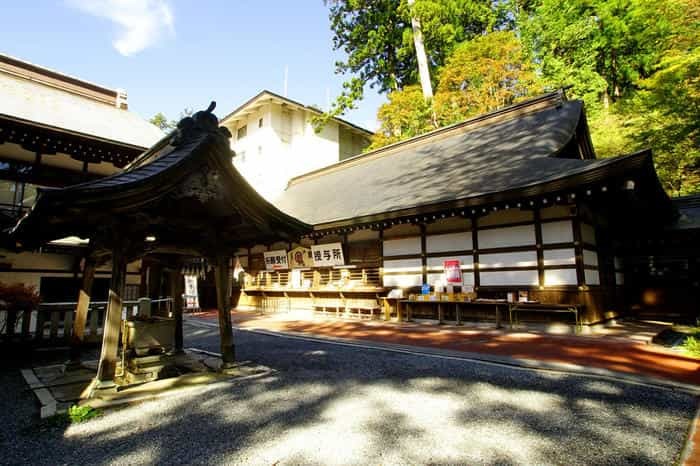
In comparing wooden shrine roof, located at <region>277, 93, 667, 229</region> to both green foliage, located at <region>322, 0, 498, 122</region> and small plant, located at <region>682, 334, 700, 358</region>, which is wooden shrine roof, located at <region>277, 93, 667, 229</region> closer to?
small plant, located at <region>682, 334, 700, 358</region>

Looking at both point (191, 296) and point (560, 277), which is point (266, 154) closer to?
point (191, 296)

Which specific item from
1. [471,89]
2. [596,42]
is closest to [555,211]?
[471,89]

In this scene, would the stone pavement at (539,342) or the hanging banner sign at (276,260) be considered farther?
the hanging banner sign at (276,260)

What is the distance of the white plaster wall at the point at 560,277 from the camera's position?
8031 millimetres

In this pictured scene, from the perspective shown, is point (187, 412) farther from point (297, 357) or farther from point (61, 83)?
point (61, 83)

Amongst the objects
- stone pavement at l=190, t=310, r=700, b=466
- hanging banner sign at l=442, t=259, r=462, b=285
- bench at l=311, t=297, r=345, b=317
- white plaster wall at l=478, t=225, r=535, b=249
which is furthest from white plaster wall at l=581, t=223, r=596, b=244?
bench at l=311, t=297, r=345, b=317

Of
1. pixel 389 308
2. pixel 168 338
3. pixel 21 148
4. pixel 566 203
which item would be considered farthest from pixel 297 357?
pixel 21 148

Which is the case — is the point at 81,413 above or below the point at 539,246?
below

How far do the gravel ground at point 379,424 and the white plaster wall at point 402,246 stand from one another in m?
6.10

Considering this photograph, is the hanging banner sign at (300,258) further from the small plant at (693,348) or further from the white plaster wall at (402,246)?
the small plant at (693,348)

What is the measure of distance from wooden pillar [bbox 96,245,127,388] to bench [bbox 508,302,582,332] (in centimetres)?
778

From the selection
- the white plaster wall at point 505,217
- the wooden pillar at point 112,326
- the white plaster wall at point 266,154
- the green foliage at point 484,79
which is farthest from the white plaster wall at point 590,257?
the white plaster wall at point 266,154

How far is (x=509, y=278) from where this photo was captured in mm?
8844

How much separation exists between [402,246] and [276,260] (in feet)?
19.4
